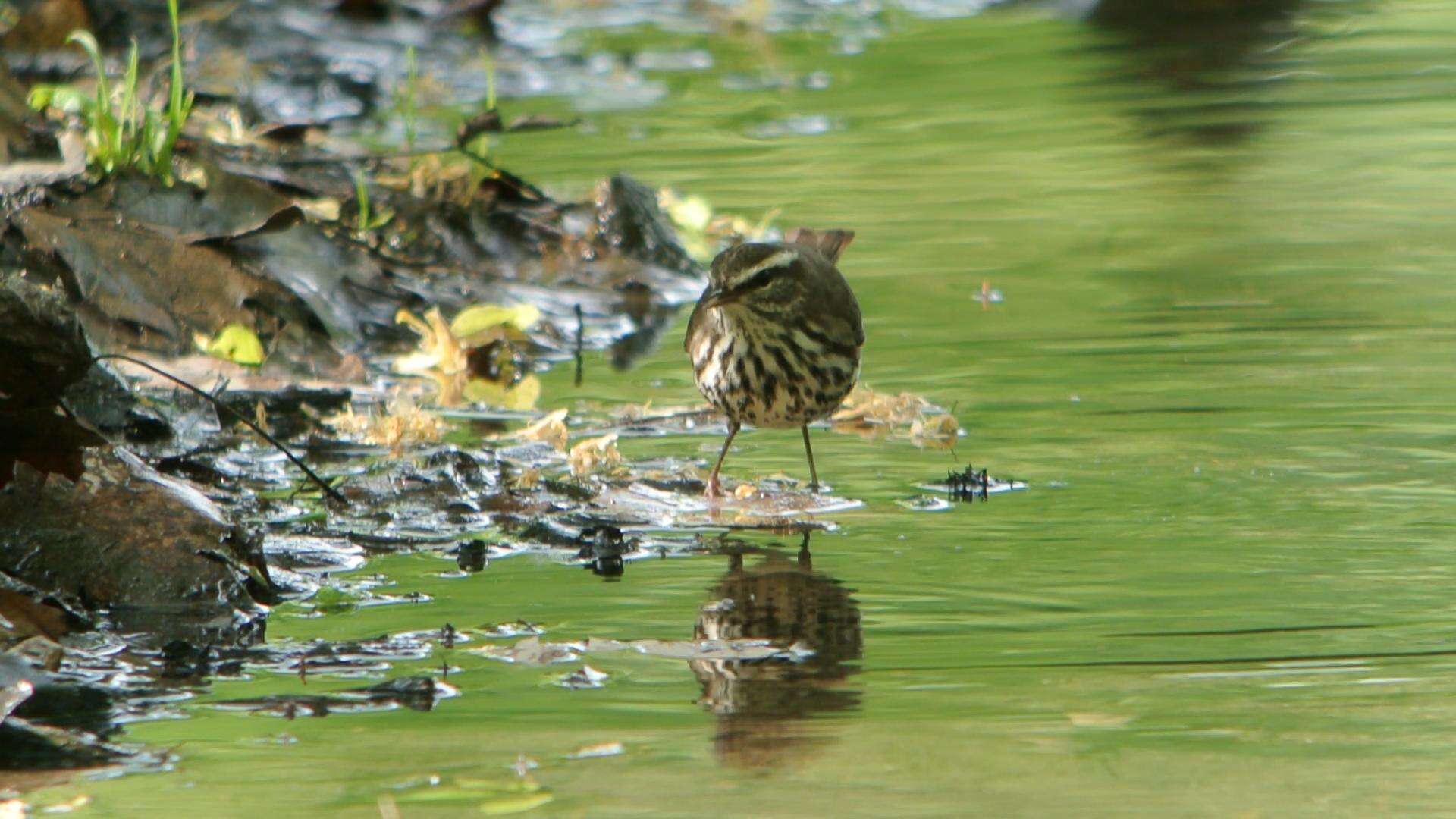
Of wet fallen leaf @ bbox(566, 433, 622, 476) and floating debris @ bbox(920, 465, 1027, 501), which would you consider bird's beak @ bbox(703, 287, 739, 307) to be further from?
floating debris @ bbox(920, 465, 1027, 501)

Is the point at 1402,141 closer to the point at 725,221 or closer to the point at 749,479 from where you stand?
the point at 725,221

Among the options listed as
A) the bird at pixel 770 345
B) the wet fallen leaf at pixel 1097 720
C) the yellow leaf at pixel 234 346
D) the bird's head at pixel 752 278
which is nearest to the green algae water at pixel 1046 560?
the wet fallen leaf at pixel 1097 720

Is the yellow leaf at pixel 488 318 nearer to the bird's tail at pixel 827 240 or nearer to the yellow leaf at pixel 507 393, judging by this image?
the yellow leaf at pixel 507 393

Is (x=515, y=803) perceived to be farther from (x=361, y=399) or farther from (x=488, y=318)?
(x=488, y=318)

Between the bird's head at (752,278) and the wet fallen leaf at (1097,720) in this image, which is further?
the bird's head at (752,278)

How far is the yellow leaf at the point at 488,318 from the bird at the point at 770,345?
1.44 meters

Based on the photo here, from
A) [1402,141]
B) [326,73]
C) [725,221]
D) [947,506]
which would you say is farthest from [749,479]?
[326,73]

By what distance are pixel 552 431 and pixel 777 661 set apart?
2.04m

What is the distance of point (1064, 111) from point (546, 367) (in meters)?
5.15

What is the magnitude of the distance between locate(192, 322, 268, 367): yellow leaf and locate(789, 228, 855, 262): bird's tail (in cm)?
177

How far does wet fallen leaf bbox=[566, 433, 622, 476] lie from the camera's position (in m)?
5.67

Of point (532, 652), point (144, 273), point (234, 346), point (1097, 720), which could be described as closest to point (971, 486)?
point (532, 652)

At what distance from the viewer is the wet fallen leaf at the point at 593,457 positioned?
5.67 meters

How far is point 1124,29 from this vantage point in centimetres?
1485
